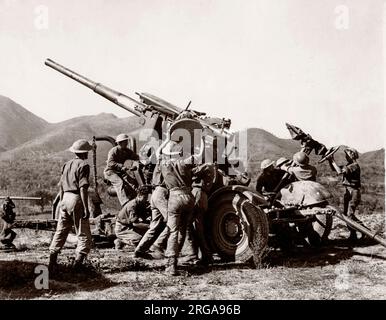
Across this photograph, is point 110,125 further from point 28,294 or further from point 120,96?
point 28,294

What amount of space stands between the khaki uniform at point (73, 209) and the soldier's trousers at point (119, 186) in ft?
9.35

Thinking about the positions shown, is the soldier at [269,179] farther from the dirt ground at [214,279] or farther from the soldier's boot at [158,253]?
the soldier's boot at [158,253]

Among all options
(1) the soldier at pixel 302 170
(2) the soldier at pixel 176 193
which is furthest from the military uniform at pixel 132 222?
(1) the soldier at pixel 302 170

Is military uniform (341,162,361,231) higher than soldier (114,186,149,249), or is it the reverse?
military uniform (341,162,361,231)

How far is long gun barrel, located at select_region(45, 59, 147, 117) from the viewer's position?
1135 centimetres

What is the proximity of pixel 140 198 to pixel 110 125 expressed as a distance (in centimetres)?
2926

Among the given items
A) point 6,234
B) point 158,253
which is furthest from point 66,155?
point 158,253

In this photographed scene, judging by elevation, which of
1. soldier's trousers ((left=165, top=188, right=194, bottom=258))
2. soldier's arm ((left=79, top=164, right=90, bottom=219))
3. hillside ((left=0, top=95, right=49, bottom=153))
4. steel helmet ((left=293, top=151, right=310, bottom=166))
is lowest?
soldier's trousers ((left=165, top=188, right=194, bottom=258))

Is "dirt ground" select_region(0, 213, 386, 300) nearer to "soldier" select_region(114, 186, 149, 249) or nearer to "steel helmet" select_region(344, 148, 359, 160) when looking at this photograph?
"soldier" select_region(114, 186, 149, 249)

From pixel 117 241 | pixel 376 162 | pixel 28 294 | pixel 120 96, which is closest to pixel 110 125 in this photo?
pixel 376 162

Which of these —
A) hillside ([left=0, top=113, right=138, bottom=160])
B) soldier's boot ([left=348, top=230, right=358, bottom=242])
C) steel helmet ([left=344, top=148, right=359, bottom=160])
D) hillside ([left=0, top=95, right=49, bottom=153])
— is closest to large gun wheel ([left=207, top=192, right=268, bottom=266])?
soldier's boot ([left=348, top=230, right=358, bottom=242])

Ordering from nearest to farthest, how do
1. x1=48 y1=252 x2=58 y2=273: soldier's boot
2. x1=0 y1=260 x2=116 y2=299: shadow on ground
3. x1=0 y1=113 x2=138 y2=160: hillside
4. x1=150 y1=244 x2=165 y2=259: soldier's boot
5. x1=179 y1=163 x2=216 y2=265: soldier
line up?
x1=0 y1=260 x2=116 y2=299: shadow on ground
x1=48 y1=252 x2=58 y2=273: soldier's boot
x1=179 y1=163 x2=216 y2=265: soldier
x1=150 y1=244 x2=165 y2=259: soldier's boot
x1=0 y1=113 x2=138 y2=160: hillside

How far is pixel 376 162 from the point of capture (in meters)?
27.9

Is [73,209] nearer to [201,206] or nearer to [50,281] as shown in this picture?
[50,281]
